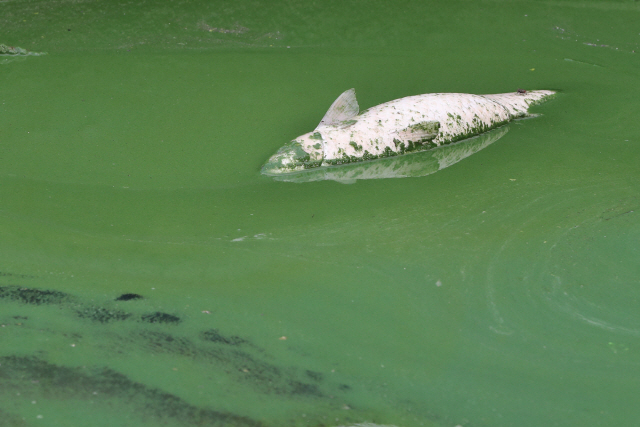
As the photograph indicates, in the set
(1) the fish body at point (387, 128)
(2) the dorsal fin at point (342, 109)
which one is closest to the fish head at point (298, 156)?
(1) the fish body at point (387, 128)

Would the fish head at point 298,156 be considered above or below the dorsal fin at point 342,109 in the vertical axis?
below

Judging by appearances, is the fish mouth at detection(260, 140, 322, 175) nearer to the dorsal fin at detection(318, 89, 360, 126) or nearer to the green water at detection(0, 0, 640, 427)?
the green water at detection(0, 0, 640, 427)

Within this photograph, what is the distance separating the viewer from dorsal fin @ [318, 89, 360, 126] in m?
3.10

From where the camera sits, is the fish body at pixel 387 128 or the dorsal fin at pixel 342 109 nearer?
the fish body at pixel 387 128

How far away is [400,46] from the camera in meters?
3.84

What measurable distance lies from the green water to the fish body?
5.7 inches

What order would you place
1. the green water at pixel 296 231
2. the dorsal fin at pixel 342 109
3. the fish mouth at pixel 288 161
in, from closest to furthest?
1. the green water at pixel 296 231
2. the fish mouth at pixel 288 161
3. the dorsal fin at pixel 342 109

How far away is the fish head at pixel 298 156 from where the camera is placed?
2896 millimetres

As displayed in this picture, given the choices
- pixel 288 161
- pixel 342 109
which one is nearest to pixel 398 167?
pixel 342 109

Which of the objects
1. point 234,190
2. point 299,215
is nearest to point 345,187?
point 299,215

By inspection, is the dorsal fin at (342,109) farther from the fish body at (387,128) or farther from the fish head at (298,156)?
the fish head at (298,156)

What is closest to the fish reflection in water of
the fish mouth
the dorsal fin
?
the fish mouth

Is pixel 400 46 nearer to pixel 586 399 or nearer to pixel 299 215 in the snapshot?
Answer: pixel 299 215

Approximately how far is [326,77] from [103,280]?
1.85 m
